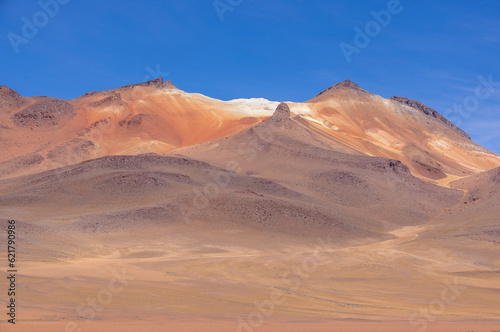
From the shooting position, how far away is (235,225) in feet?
160

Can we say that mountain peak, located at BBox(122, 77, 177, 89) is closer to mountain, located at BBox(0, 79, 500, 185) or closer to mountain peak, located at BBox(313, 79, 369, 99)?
mountain, located at BBox(0, 79, 500, 185)

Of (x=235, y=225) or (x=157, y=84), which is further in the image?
(x=157, y=84)

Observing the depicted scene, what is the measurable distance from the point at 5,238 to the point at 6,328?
71.8 feet

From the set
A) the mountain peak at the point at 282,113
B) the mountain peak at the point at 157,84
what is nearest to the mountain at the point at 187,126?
the mountain peak at the point at 157,84

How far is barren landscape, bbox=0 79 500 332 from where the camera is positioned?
2031cm

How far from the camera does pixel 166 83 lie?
13775 cm

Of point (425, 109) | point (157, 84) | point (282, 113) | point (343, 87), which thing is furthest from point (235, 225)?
point (425, 109)

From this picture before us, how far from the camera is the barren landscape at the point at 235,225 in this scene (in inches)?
800

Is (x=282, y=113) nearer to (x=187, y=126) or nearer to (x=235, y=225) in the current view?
(x=187, y=126)

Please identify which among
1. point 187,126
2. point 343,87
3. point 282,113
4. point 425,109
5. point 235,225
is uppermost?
point 343,87

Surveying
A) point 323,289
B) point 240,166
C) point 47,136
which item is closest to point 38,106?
point 47,136

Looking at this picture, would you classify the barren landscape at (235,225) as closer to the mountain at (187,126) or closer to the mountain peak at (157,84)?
the mountain at (187,126)

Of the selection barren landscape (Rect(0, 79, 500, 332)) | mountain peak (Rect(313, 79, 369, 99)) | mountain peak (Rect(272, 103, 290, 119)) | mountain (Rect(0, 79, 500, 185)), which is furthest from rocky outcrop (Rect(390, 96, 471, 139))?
mountain peak (Rect(272, 103, 290, 119))

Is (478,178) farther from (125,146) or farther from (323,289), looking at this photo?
(323,289)
